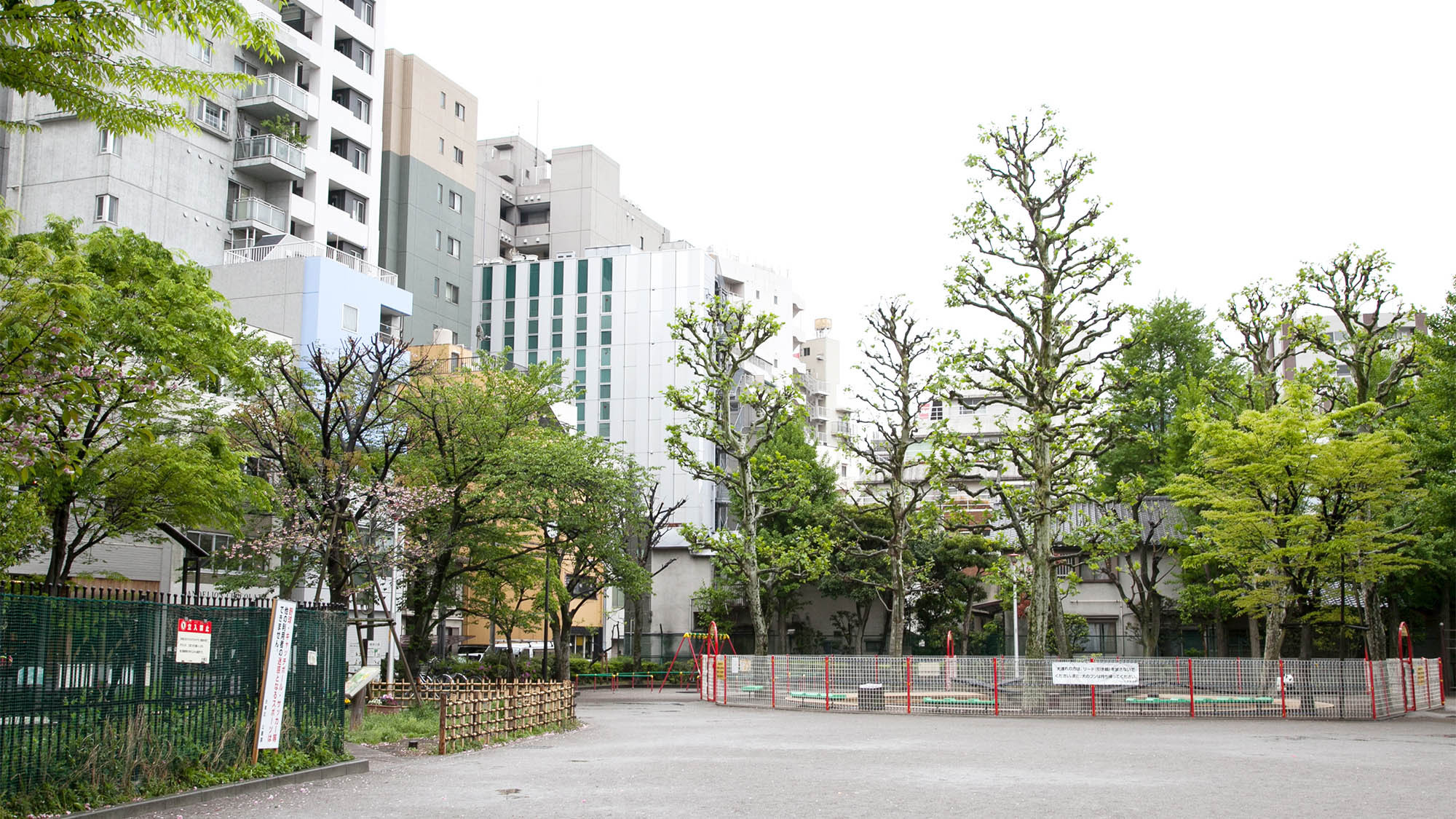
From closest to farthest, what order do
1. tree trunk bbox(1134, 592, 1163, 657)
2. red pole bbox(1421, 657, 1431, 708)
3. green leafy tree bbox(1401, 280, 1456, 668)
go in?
red pole bbox(1421, 657, 1431, 708), green leafy tree bbox(1401, 280, 1456, 668), tree trunk bbox(1134, 592, 1163, 657)

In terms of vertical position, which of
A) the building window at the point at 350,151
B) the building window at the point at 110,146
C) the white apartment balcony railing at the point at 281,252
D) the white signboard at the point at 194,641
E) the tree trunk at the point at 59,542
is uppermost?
the building window at the point at 350,151

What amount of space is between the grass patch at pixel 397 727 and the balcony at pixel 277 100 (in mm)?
32074

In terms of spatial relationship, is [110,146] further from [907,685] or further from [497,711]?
[907,685]

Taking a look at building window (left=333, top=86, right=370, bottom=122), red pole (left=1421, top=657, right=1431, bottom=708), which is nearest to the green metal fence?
red pole (left=1421, top=657, right=1431, bottom=708)

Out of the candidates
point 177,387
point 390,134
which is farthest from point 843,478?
point 177,387

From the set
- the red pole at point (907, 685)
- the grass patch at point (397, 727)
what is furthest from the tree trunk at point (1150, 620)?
the grass patch at point (397, 727)

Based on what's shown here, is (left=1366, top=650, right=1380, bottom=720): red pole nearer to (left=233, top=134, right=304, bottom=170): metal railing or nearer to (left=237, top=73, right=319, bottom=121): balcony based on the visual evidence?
(left=233, top=134, right=304, bottom=170): metal railing

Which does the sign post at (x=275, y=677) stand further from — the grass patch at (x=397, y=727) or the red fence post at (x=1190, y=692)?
the red fence post at (x=1190, y=692)

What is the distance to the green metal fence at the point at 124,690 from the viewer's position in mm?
10438

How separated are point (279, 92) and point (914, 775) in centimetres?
4281

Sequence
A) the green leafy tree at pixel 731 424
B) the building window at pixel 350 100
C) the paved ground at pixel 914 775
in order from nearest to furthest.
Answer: the paved ground at pixel 914 775
the green leafy tree at pixel 731 424
the building window at pixel 350 100

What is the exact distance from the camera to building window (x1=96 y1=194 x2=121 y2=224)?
42.3 meters

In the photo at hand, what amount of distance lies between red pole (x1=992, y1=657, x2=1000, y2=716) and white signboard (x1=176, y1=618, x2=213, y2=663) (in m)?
19.3

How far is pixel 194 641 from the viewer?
513 inches
